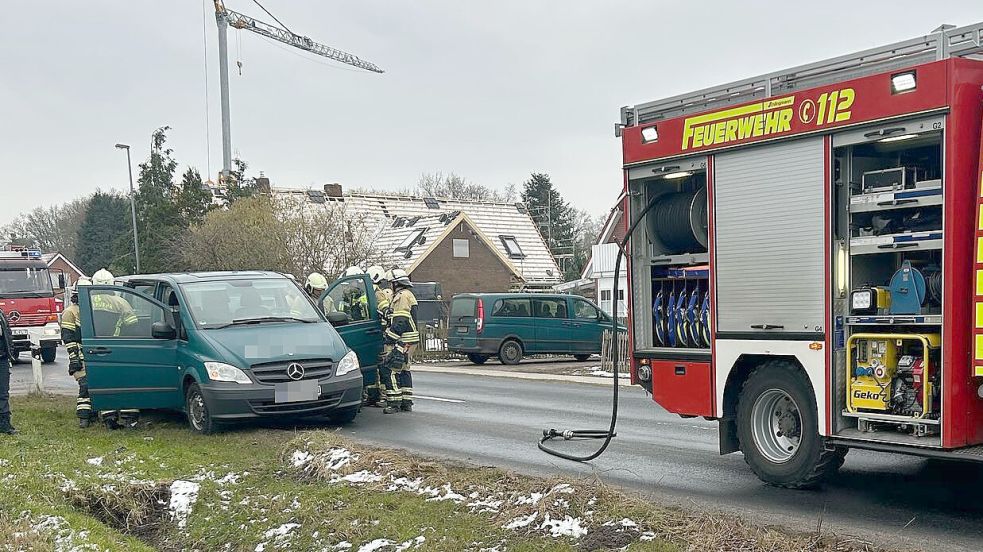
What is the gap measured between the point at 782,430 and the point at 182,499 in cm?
492

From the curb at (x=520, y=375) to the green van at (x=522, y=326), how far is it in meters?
1.02

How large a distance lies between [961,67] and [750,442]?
3253 mm

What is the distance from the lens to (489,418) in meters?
13.2

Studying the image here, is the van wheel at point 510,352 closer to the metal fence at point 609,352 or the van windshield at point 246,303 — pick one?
the metal fence at point 609,352

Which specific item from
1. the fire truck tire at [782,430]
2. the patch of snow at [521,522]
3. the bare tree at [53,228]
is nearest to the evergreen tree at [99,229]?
the bare tree at [53,228]

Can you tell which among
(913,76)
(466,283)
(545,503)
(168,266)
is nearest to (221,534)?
(545,503)

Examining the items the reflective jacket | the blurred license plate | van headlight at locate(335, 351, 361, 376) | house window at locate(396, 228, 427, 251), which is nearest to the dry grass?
the blurred license plate

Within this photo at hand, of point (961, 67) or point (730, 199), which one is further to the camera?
point (730, 199)

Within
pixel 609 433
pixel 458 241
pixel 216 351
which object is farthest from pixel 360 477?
pixel 458 241

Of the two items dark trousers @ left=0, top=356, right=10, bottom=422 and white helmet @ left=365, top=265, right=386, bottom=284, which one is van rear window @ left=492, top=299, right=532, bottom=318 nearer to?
white helmet @ left=365, top=265, right=386, bottom=284

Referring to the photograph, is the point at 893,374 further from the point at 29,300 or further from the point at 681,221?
the point at 29,300

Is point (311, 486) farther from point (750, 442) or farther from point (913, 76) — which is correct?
point (913, 76)

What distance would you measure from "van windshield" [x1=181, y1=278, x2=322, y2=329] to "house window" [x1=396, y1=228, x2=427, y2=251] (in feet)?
127

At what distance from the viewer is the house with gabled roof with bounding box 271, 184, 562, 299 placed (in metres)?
50.7
